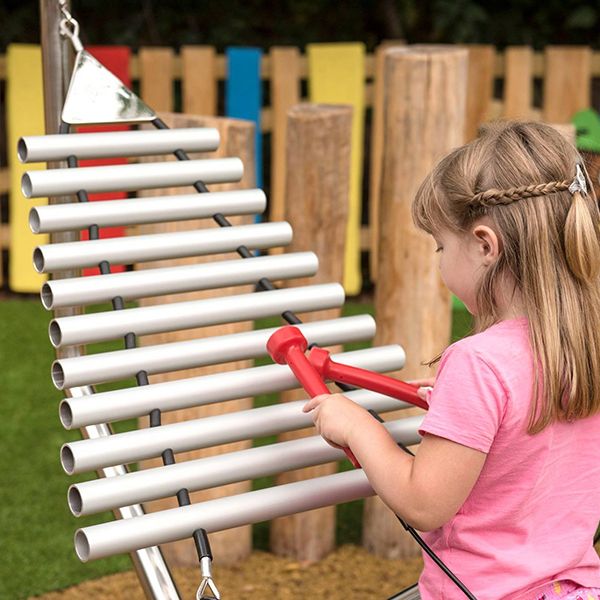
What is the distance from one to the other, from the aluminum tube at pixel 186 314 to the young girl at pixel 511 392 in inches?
17.6

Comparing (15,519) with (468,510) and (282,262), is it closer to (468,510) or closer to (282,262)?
(282,262)

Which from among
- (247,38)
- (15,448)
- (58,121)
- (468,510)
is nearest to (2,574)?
(15,448)

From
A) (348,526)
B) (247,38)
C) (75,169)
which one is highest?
(247,38)

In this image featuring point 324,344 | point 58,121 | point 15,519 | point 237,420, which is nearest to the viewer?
point 237,420

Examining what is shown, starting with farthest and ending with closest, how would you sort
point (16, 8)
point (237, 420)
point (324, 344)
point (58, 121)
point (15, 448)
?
point (16, 8) → point (15, 448) → point (58, 121) → point (324, 344) → point (237, 420)

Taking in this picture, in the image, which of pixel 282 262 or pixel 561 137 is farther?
pixel 282 262

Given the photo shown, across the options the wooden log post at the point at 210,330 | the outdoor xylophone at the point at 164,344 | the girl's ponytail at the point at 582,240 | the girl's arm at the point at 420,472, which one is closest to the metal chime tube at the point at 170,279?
the outdoor xylophone at the point at 164,344

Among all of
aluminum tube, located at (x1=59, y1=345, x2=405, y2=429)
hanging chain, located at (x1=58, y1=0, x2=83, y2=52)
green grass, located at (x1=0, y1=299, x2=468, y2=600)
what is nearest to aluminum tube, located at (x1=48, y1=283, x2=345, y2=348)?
aluminum tube, located at (x1=59, y1=345, x2=405, y2=429)

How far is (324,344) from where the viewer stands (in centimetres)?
197

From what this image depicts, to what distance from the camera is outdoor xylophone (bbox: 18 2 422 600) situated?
1.61 m

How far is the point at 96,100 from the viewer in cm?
221

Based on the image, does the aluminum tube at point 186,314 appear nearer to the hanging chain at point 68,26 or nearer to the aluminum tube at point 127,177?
the aluminum tube at point 127,177

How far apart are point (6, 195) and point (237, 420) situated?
5697mm

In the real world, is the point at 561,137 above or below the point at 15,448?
above
